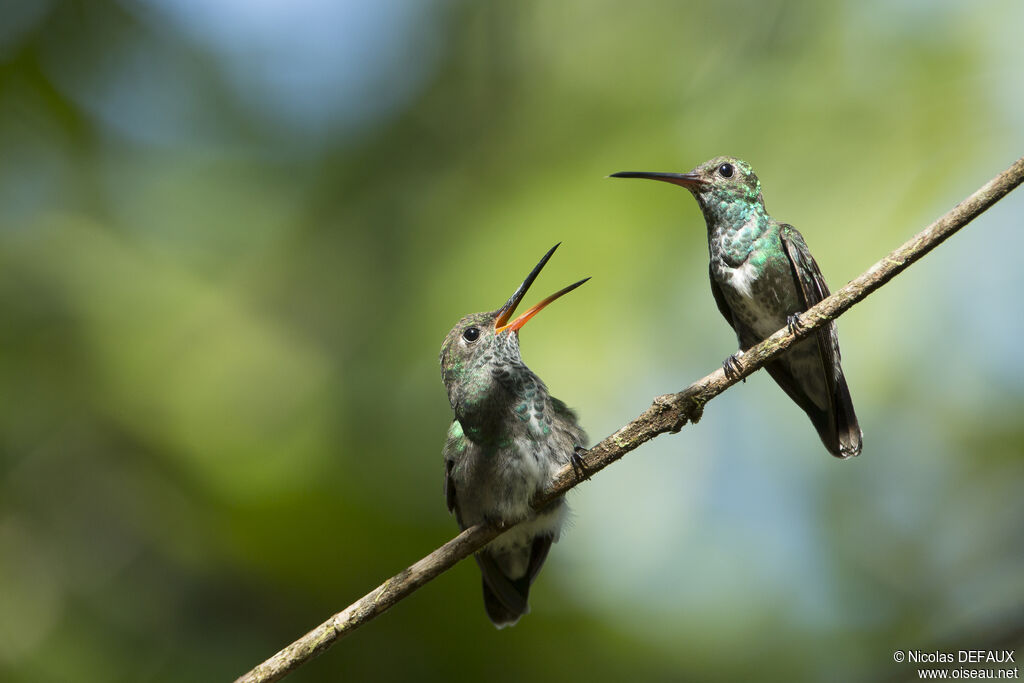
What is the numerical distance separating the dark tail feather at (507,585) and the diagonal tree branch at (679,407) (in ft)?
3.43

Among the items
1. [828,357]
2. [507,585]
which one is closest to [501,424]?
[507,585]

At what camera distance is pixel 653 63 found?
674 centimetres

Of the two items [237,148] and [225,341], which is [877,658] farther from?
[237,148]

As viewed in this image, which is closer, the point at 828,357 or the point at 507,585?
the point at 828,357

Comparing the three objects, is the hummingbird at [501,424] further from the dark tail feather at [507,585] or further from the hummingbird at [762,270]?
the hummingbird at [762,270]

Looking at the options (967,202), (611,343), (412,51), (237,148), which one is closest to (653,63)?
(412,51)

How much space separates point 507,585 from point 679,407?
1.60 meters

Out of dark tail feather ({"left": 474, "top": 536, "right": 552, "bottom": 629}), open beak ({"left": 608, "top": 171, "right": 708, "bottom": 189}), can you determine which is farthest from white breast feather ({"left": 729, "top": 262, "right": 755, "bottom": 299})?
Result: dark tail feather ({"left": 474, "top": 536, "right": 552, "bottom": 629})

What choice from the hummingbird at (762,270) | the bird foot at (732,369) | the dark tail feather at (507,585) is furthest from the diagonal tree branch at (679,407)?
the dark tail feather at (507,585)

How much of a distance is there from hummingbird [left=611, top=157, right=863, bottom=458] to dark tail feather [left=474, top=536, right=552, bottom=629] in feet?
3.57

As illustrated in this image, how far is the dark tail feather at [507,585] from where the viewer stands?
3268mm

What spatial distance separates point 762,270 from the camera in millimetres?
2742

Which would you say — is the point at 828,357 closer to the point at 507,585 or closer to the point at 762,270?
the point at 762,270

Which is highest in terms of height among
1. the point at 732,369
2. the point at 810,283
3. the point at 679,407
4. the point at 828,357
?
the point at 810,283
